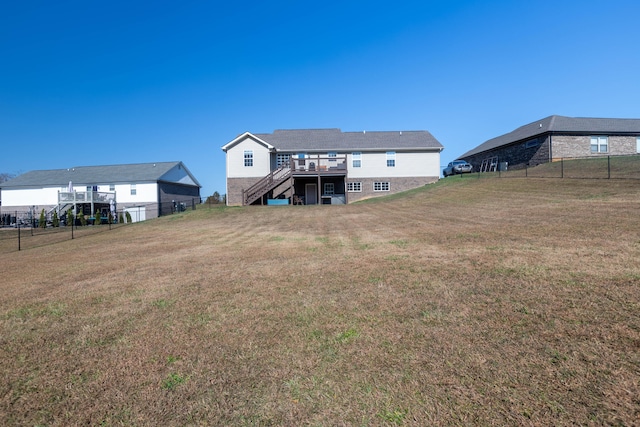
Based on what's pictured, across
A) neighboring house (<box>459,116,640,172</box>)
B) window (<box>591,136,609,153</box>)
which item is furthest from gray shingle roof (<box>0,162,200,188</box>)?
window (<box>591,136,609,153</box>)

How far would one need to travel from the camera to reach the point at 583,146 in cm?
3300

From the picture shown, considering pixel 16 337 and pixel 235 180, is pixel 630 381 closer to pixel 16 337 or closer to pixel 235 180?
pixel 16 337

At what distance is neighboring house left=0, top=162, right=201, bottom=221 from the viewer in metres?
36.4

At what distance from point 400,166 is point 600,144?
827 inches

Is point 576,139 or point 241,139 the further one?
point 576,139

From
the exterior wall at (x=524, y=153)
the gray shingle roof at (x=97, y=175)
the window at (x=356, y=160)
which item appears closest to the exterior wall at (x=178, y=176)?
the gray shingle roof at (x=97, y=175)

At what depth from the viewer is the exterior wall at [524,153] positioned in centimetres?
3328

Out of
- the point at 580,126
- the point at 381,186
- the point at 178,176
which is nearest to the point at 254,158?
the point at 381,186

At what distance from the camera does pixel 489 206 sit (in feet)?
55.3

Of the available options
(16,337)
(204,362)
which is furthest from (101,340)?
(204,362)

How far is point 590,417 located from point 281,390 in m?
2.46

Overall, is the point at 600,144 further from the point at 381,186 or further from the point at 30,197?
the point at 30,197

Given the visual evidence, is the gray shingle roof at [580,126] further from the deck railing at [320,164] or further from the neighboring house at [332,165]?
the deck railing at [320,164]

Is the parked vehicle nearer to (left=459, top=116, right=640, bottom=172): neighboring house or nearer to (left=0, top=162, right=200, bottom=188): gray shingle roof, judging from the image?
(left=459, top=116, right=640, bottom=172): neighboring house
